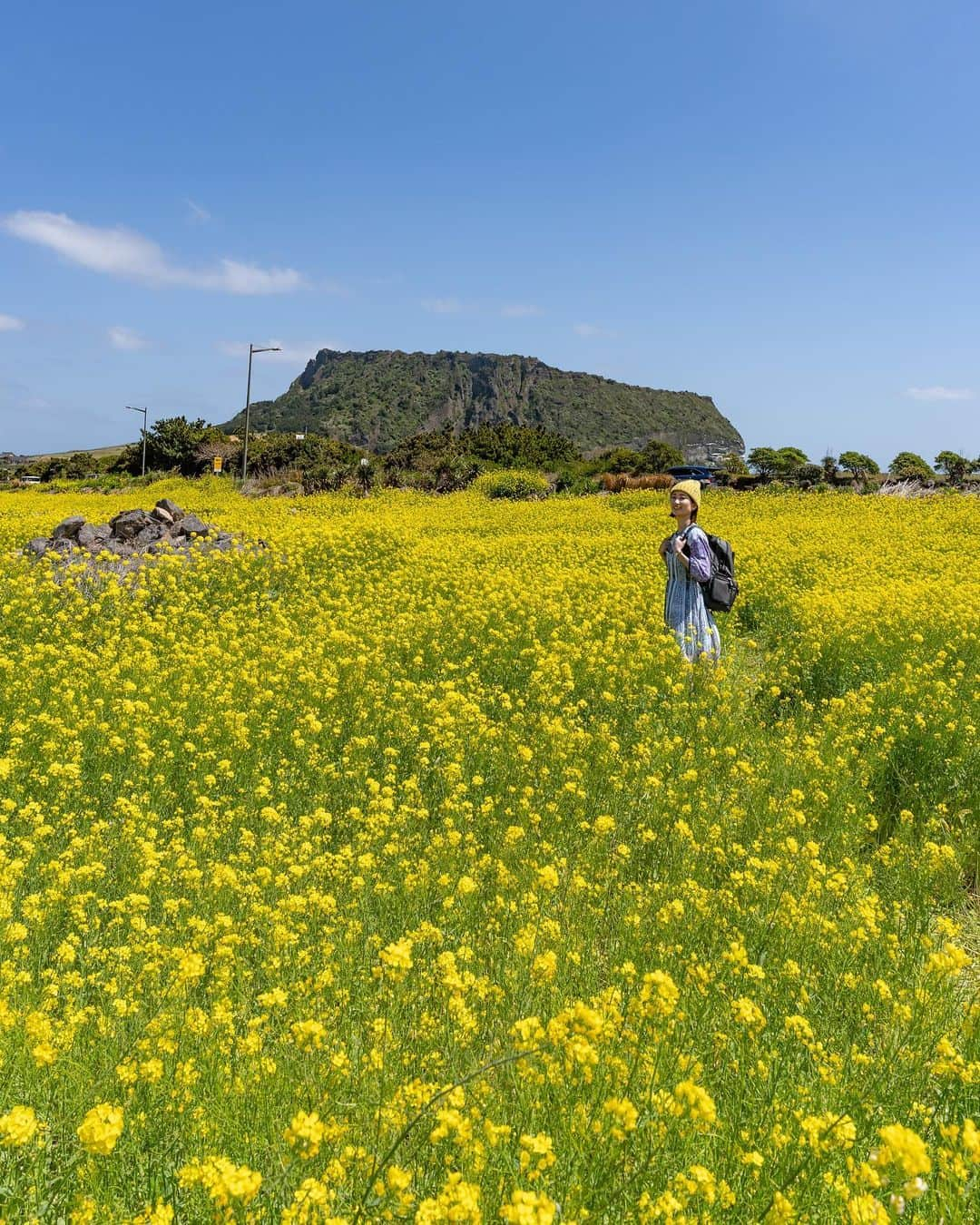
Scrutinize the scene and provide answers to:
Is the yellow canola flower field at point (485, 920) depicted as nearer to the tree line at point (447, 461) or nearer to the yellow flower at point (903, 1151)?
the yellow flower at point (903, 1151)

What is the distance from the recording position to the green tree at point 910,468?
2984cm

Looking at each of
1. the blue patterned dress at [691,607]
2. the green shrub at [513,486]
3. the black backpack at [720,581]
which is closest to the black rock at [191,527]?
the blue patterned dress at [691,607]

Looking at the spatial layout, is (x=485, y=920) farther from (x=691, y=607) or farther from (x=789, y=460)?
(x=789, y=460)

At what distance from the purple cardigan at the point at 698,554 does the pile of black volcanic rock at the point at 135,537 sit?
940 cm

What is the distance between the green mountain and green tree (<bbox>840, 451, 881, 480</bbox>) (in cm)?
9009

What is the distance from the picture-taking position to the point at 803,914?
4051mm

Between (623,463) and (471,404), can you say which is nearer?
(623,463)

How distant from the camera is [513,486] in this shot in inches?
1230

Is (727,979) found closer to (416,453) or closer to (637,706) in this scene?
(637,706)

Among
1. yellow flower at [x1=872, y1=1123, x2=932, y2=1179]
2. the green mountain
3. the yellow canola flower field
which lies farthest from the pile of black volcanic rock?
the green mountain

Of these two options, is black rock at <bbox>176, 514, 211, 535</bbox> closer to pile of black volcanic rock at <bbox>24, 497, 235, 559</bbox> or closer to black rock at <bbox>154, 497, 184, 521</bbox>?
pile of black volcanic rock at <bbox>24, 497, 235, 559</bbox>

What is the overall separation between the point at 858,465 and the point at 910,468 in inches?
76.0

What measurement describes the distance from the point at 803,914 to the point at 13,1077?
3598mm

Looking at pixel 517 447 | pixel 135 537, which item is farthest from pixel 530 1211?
pixel 517 447
